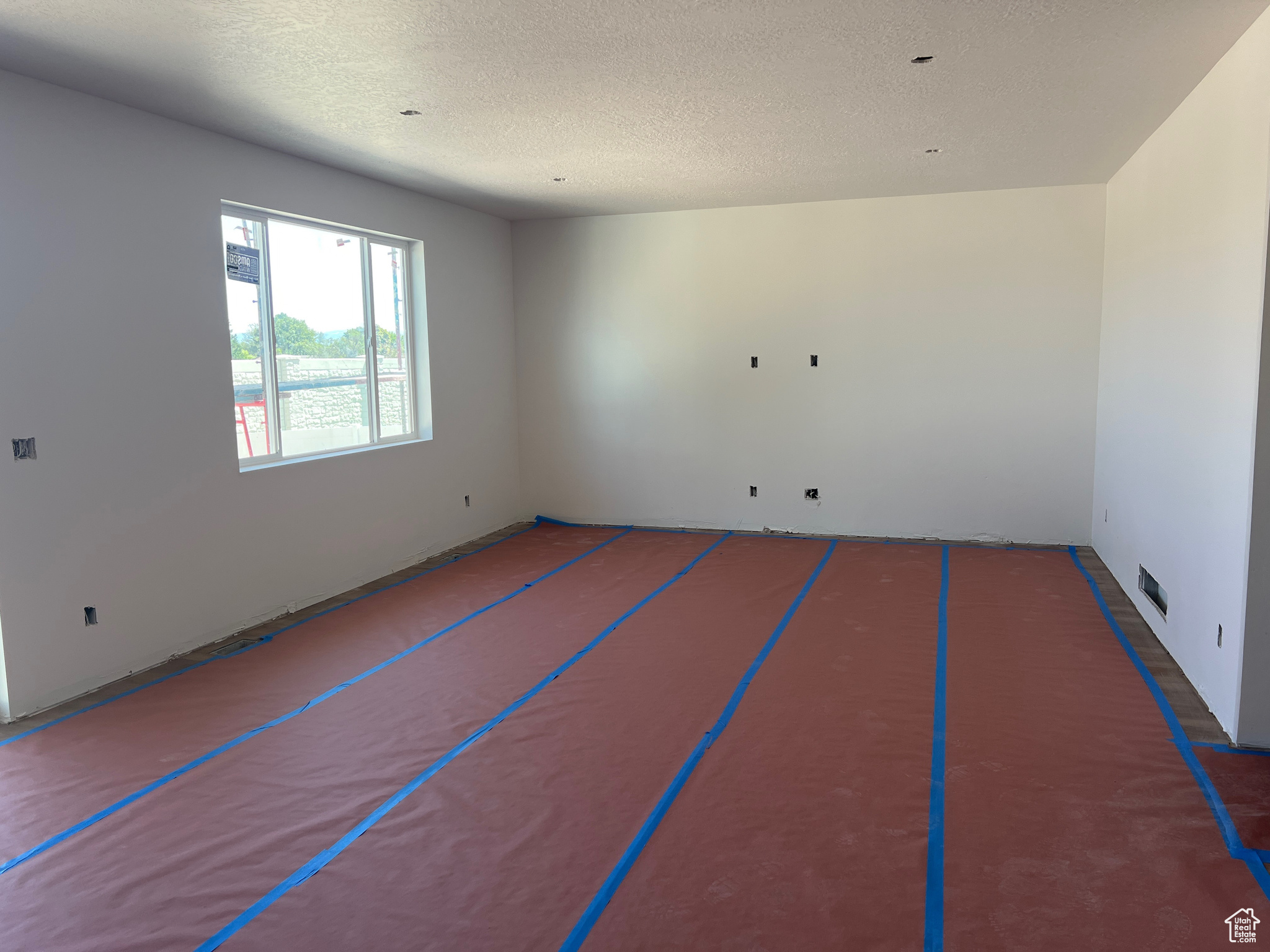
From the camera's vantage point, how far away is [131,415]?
161 inches

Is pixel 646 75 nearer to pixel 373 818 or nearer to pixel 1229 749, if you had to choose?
pixel 373 818

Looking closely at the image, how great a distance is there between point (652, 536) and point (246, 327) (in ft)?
12.2

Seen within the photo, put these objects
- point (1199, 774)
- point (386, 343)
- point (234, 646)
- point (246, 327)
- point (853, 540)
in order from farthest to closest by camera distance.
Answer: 1. point (853, 540)
2. point (386, 343)
3. point (246, 327)
4. point (234, 646)
5. point (1199, 774)

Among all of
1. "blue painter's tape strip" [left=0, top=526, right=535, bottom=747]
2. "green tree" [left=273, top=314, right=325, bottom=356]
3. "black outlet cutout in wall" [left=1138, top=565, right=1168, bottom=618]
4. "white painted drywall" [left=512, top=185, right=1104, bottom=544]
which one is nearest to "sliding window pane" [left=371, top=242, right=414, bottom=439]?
"green tree" [left=273, top=314, right=325, bottom=356]

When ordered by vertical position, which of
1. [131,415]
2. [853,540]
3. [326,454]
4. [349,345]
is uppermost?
[349,345]

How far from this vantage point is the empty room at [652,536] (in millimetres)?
2531

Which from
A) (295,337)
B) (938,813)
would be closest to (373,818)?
(938,813)

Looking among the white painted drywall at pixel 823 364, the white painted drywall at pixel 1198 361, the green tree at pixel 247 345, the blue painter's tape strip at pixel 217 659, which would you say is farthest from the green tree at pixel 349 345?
the white painted drywall at pixel 1198 361

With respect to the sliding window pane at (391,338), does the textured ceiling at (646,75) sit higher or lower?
higher

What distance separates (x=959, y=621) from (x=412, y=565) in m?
3.90

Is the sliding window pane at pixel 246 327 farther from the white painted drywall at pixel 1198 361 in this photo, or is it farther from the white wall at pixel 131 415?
the white painted drywall at pixel 1198 361

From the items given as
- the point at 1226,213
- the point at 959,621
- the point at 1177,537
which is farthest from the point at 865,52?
the point at 959,621

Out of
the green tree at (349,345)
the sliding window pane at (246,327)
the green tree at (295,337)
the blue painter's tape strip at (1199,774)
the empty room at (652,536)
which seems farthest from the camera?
the green tree at (349,345)

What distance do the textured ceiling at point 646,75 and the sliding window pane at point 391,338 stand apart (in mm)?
758
